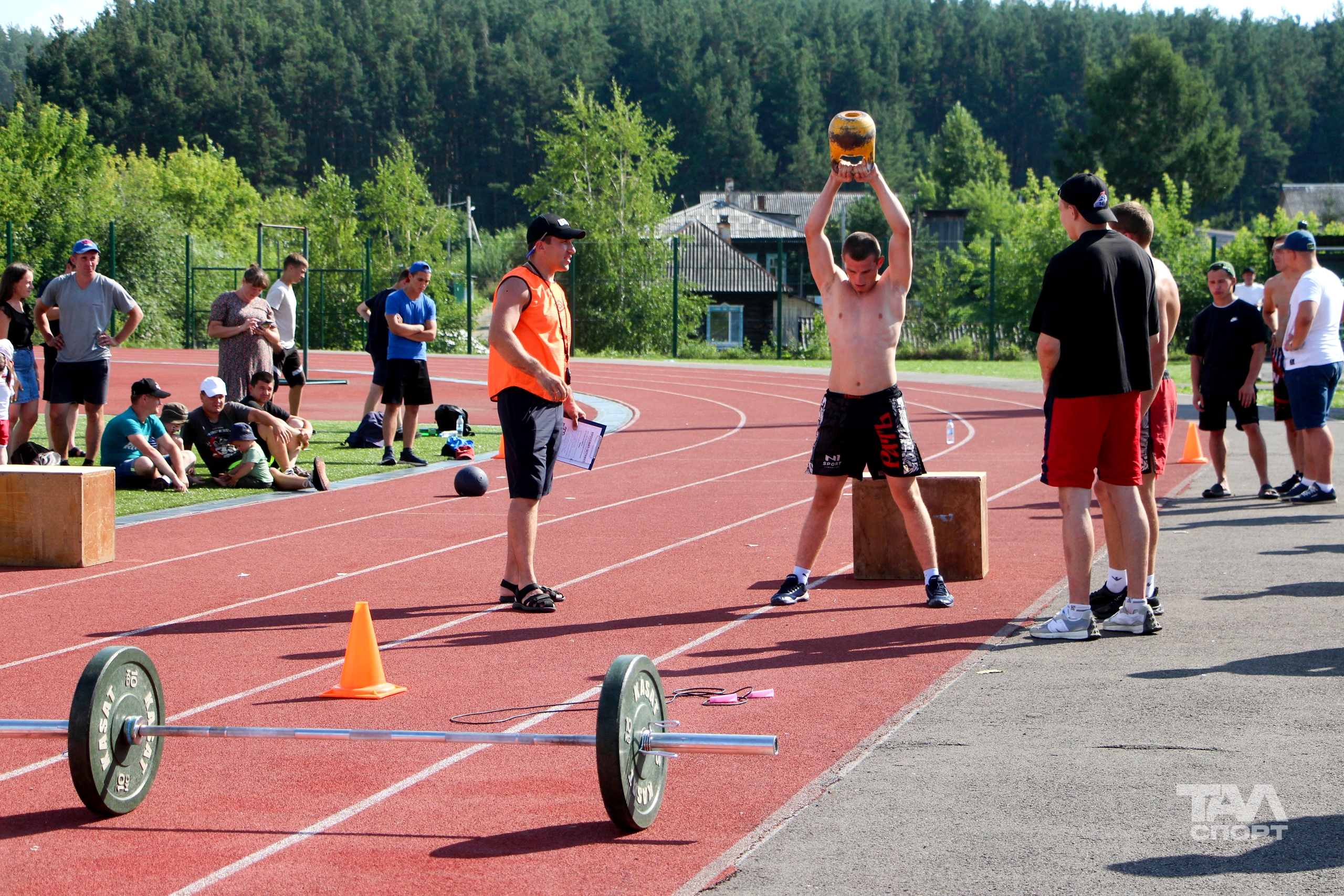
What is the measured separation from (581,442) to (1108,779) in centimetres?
398

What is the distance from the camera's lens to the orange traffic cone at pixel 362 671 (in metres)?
5.55

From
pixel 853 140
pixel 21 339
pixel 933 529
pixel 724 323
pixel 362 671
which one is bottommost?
pixel 362 671

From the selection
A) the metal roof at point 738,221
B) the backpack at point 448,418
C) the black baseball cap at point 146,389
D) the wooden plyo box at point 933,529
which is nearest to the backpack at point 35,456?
the black baseball cap at point 146,389

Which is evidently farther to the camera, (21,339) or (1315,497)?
(21,339)

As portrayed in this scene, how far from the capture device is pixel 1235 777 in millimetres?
4402

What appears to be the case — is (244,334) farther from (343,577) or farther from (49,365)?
(343,577)

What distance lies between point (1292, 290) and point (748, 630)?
6303 mm

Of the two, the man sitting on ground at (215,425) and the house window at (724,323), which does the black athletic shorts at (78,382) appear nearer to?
the man sitting on ground at (215,425)

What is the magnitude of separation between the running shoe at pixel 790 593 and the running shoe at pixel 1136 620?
157 cm

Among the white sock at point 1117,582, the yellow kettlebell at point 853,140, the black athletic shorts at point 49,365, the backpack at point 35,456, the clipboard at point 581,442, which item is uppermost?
the yellow kettlebell at point 853,140

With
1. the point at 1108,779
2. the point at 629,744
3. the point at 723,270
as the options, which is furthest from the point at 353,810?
the point at 723,270

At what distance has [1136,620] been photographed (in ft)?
21.5

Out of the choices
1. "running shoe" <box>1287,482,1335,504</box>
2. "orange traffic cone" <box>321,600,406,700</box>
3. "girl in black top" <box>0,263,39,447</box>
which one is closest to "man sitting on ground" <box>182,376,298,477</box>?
"girl in black top" <box>0,263,39,447</box>

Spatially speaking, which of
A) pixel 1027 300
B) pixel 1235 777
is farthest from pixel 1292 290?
pixel 1027 300
